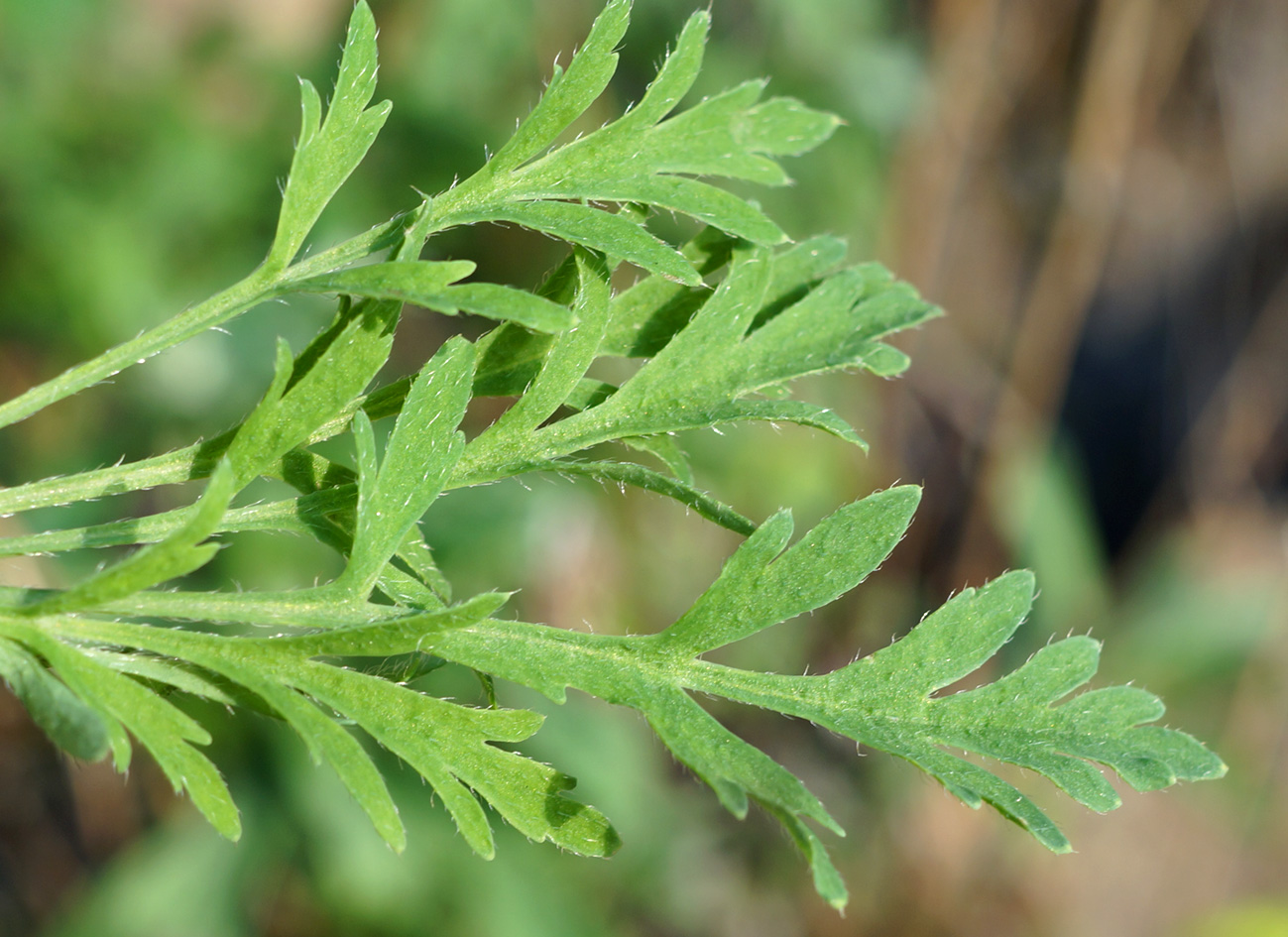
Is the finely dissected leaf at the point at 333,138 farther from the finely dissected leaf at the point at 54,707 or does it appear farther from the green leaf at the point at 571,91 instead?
the finely dissected leaf at the point at 54,707

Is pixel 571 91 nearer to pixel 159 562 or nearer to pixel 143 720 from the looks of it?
pixel 159 562

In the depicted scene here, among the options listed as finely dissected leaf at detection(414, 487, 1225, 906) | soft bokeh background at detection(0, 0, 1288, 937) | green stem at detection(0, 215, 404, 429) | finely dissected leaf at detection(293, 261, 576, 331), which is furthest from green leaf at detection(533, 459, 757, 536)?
soft bokeh background at detection(0, 0, 1288, 937)

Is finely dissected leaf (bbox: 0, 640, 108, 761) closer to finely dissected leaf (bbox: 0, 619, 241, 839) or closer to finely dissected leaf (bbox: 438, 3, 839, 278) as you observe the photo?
finely dissected leaf (bbox: 0, 619, 241, 839)

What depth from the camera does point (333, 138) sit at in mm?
1105

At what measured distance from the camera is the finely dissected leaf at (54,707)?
812mm

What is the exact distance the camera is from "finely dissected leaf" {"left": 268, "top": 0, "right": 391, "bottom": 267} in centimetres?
107

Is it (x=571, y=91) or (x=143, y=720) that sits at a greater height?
(x=571, y=91)

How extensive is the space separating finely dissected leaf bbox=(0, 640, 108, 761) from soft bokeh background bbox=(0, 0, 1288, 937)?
1.22 meters

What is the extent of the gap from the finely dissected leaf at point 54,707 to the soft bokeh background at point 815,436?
1223 millimetres

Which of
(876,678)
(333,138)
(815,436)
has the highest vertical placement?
(333,138)

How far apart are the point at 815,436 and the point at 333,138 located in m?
2.89

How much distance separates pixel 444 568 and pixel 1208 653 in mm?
3191

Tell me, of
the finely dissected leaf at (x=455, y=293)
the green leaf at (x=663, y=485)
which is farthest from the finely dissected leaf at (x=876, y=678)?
the finely dissected leaf at (x=455, y=293)

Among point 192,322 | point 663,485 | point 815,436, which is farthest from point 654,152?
point 815,436
